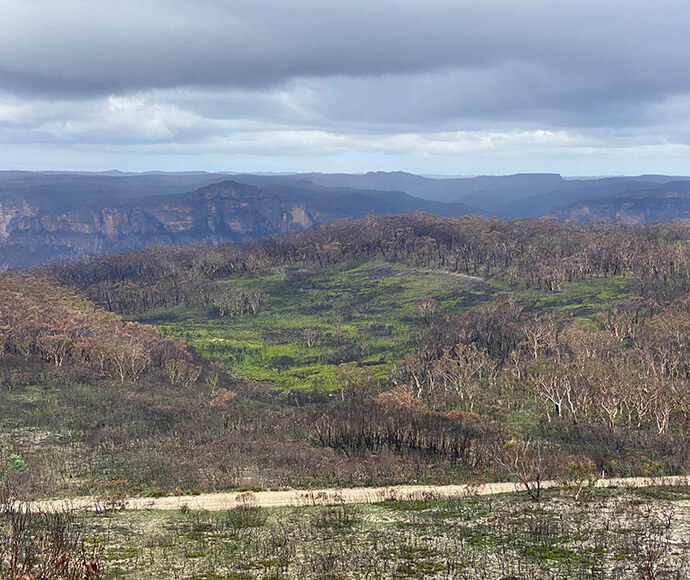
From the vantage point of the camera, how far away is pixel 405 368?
13275cm

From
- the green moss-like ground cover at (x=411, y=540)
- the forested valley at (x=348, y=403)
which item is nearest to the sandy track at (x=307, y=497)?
the forested valley at (x=348, y=403)

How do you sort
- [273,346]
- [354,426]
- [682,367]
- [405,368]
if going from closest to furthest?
[354,426]
[682,367]
[405,368]
[273,346]

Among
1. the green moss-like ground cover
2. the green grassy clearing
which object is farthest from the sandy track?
the green grassy clearing

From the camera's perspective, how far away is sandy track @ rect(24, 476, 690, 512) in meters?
52.9

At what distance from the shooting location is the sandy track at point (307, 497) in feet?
174

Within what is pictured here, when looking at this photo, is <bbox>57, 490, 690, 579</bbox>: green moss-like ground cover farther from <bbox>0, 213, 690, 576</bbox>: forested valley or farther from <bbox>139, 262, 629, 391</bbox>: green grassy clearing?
<bbox>139, 262, 629, 391</bbox>: green grassy clearing

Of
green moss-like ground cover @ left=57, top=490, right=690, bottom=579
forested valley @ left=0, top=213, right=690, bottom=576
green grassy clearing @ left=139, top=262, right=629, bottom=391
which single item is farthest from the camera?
green grassy clearing @ left=139, top=262, right=629, bottom=391

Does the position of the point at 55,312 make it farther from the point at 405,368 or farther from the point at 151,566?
the point at 151,566

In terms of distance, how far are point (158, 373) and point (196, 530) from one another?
80.7 m

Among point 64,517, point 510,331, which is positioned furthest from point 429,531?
point 510,331

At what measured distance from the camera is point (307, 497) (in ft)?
181

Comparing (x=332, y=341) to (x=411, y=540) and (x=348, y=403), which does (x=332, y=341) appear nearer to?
(x=348, y=403)

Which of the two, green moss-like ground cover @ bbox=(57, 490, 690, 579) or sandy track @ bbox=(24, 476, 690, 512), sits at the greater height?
green moss-like ground cover @ bbox=(57, 490, 690, 579)

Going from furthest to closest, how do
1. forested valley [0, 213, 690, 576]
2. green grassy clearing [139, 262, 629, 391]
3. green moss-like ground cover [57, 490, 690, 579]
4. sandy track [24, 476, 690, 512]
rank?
green grassy clearing [139, 262, 629, 391] < forested valley [0, 213, 690, 576] < sandy track [24, 476, 690, 512] < green moss-like ground cover [57, 490, 690, 579]
